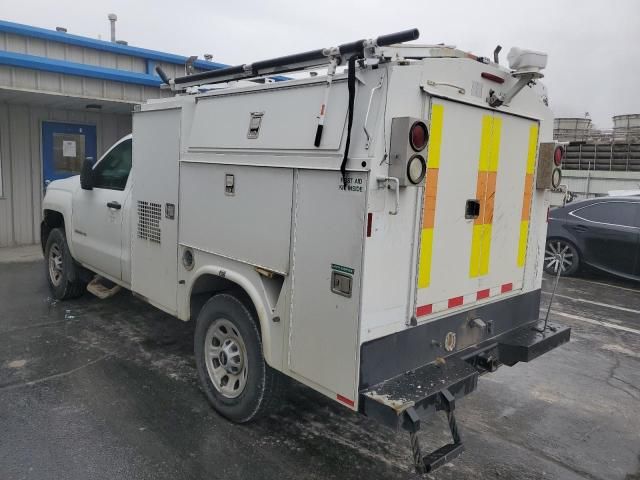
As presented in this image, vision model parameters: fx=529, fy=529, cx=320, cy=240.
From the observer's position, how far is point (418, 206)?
3.06m

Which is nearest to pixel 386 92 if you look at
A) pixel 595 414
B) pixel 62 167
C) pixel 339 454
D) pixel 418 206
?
pixel 418 206

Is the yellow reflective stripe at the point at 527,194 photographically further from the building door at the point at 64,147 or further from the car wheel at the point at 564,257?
the building door at the point at 64,147

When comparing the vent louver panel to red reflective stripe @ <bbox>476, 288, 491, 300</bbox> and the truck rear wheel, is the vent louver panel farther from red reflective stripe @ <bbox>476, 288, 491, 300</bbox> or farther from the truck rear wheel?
red reflective stripe @ <bbox>476, 288, 491, 300</bbox>

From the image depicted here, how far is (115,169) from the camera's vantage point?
543 cm

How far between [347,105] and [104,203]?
135 inches

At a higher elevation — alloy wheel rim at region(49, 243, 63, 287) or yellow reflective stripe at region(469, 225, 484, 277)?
yellow reflective stripe at region(469, 225, 484, 277)

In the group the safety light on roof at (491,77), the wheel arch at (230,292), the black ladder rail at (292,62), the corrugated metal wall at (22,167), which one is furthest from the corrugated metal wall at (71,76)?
the safety light on roof at (491,77)

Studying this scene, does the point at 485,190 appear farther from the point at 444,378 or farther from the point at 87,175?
the point at 87,175

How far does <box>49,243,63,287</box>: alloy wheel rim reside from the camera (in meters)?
6.60

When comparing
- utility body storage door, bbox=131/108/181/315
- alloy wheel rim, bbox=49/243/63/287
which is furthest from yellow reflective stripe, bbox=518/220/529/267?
alloy wheel rim, bbox=49/243/63/287

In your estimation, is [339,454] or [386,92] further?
[339,454]

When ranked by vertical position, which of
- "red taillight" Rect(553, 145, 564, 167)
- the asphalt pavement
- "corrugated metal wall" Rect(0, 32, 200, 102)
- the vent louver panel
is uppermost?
"corrugated metal wall" Rect(0, 32, 200, 102)

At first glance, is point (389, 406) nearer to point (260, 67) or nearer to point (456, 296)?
point (456, 296)

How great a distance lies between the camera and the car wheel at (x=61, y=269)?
6.37 metres
